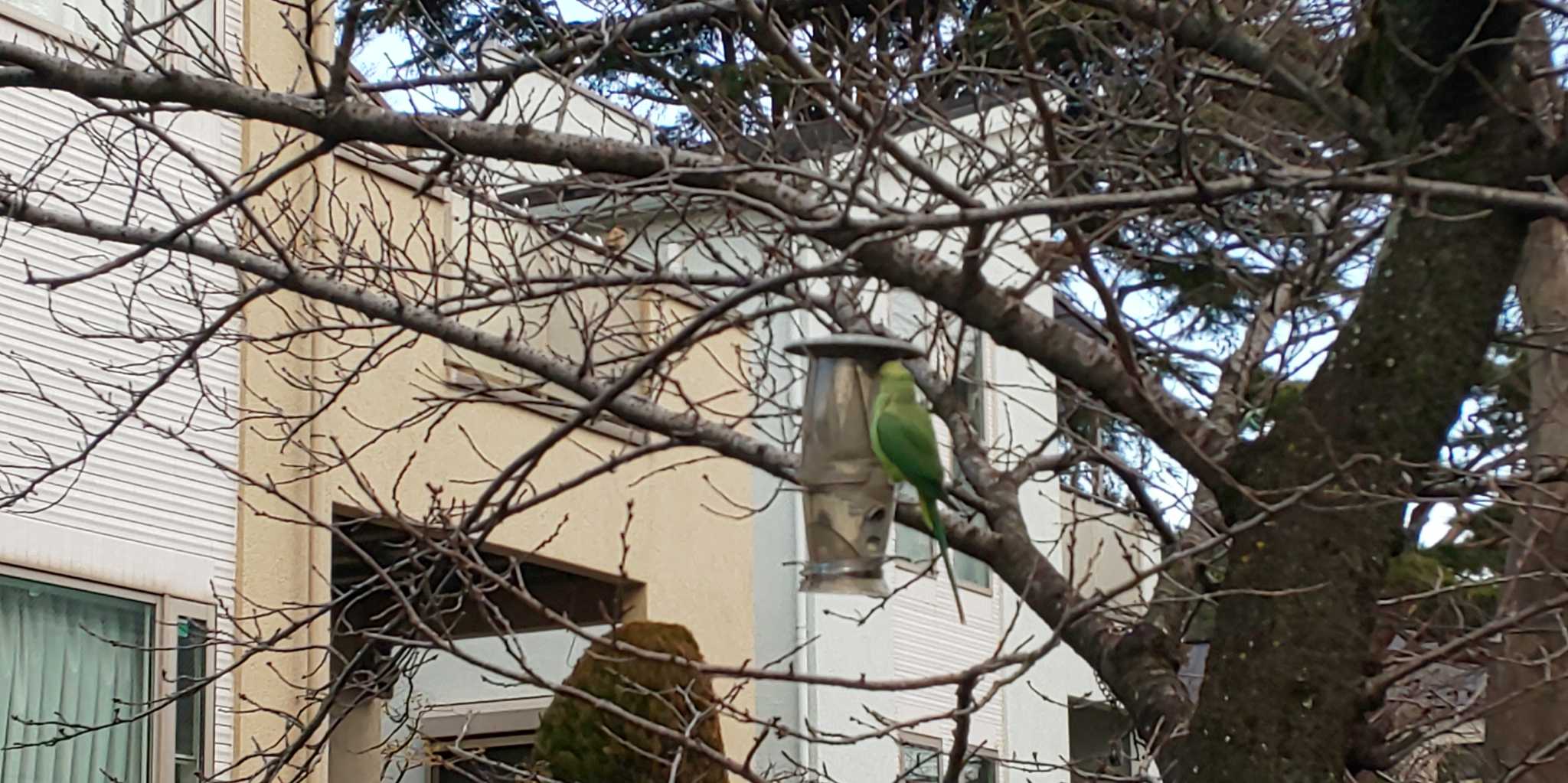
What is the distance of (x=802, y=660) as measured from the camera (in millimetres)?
15625

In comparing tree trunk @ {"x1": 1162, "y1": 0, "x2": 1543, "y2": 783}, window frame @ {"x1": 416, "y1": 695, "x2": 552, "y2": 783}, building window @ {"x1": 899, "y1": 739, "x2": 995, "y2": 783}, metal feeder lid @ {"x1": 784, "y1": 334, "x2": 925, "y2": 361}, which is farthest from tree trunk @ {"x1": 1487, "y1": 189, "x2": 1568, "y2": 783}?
window frame @ {"x1": 416, "y1": 695, "x2": 552, "y2": 783}

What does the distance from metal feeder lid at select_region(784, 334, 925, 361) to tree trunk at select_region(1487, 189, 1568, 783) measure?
3.25 metres

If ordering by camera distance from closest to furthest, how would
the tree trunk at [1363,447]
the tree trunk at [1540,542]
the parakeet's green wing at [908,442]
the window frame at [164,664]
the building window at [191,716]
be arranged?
the parakeet's green wing at [908,442]
the tree trunk at [1363,447]
the tree trunk at [1540,542]
the window frame at [164,664]
the building window at [191,716]

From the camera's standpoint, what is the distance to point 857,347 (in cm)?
583

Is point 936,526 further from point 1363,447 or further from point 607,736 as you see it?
point 607,736

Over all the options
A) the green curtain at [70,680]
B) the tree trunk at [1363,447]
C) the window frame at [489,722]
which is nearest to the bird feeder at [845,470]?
the tree trunk at [1363,447]

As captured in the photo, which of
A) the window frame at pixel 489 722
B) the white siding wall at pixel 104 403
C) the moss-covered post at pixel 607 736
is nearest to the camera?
the white siding wall at pixel 104 403

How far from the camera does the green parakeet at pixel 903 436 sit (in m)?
5.70

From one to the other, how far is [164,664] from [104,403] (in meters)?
1.46

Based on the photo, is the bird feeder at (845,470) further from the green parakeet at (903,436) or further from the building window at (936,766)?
the building window at (936,766)

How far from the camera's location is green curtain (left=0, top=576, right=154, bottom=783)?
31.2 feet

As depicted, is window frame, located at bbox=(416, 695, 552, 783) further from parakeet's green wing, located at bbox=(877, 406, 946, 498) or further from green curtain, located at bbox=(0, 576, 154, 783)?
parakeet's green wing, located at bbox=(877, 406, 946, 498)

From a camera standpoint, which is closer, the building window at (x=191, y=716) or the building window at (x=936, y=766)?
the building window at (x=191, y=716)

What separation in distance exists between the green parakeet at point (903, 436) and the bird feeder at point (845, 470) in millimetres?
68
